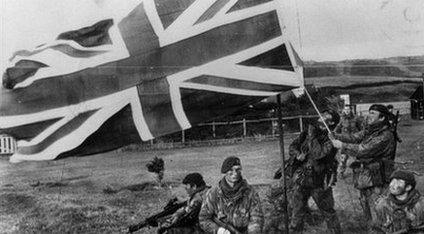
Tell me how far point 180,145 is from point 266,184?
1.29 m

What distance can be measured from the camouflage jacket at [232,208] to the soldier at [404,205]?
1.09m

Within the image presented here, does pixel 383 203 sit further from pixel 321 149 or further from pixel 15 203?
pixel 15 203

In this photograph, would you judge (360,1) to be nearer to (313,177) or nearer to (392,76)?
(392,76)

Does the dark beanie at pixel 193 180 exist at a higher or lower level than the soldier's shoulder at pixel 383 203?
higher

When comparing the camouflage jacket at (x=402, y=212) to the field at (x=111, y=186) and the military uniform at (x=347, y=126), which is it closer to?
the field at (x=111, y=186)

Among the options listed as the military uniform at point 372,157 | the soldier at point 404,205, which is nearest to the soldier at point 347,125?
the military uniform at point 372,157

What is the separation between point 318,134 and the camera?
5.52 metres

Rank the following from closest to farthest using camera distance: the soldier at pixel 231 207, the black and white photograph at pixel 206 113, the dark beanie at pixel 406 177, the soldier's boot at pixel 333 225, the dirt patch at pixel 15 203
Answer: the dark beanie at pixel 406 177 < the soldier at pixel 231 207 < the black and white photograph at pixel 206 113 < the soldier's boot at pixel 333 225 < the dirt patch at pixel 15 203

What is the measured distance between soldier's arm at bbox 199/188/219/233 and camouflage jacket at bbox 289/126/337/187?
4.37 ft

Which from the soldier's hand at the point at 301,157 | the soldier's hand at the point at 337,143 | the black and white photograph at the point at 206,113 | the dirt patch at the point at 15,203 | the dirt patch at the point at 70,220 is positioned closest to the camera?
the black and white photograph at the point at 206,113

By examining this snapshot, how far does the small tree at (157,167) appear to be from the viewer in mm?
6711

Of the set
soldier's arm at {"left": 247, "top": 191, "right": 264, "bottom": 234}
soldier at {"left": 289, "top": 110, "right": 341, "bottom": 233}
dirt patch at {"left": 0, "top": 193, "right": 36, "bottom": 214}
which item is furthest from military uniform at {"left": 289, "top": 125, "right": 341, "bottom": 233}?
dirt patch at {"left": 0, "top": 193, "right": 36, "bottom": 214}

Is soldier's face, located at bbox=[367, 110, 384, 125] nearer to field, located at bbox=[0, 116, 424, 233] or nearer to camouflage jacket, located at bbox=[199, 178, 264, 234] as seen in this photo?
field, located at bbox=[0, 116, 424, 233]

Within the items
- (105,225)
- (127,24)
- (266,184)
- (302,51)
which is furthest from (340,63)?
(105,225)
